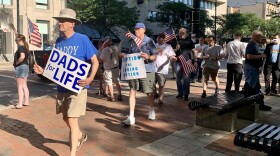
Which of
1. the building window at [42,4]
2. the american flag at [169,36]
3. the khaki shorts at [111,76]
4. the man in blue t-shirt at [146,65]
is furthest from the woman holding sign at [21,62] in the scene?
the building window at [42,4]

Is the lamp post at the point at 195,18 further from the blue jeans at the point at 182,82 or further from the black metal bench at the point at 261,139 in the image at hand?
the black metal bench at the point at 261,139

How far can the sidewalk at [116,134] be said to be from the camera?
4859mm

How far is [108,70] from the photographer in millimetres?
8828

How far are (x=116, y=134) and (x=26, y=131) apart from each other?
1585 mm

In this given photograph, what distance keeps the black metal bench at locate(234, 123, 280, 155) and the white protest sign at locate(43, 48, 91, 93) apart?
198 centimetres

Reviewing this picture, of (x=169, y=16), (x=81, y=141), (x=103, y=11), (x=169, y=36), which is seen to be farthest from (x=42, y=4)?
(x=81, y=141)

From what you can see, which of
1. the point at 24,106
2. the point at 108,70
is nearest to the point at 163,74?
the point at 108,70

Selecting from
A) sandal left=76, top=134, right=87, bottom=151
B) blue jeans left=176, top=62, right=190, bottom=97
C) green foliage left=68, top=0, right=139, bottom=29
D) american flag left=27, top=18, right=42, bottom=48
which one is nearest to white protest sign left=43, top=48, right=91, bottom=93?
sandal left=76, top=134, right=87, bottom=151

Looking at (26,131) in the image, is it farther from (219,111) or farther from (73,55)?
(219,111)

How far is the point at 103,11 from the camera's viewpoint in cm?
3709

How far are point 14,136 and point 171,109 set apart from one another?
11.4 ft

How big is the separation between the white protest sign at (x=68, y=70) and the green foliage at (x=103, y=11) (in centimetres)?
3297

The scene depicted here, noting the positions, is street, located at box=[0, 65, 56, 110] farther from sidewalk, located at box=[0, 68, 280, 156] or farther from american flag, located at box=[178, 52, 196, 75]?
american flag, located at box=[178, 52, 196, 75]

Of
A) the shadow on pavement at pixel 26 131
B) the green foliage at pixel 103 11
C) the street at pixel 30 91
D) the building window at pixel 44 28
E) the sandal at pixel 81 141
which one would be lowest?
the shadow on pavement at pixel 26 131
